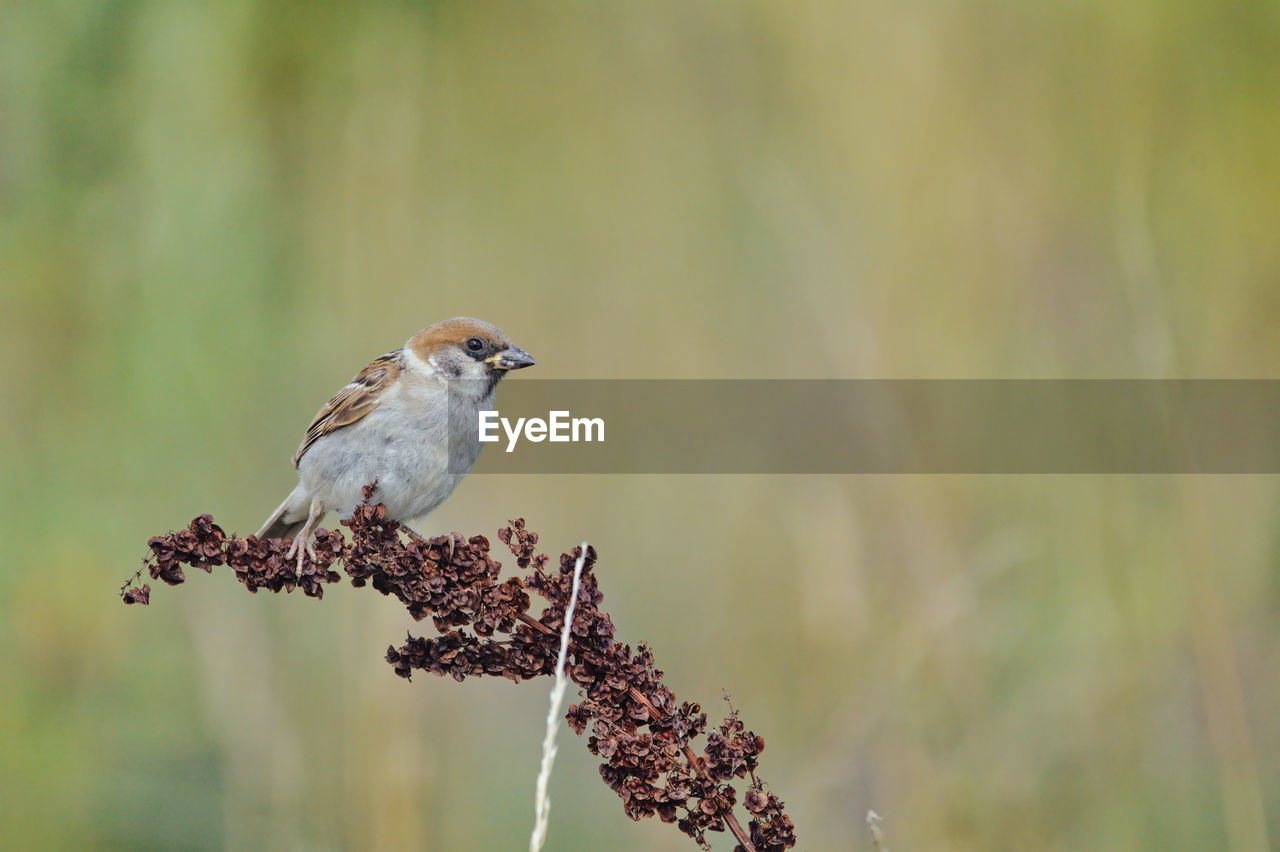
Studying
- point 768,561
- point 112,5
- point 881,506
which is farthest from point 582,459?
point 112,5

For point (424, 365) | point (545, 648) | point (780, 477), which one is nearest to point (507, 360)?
point (424, 365)

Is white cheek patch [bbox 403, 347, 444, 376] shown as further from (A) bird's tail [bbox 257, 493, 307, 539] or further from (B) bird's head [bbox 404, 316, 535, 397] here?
(A) bird's tail [bbox 257, 493, 307, 539]

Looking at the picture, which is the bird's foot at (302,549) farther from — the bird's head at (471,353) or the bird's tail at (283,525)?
the bird's head at (471,353)

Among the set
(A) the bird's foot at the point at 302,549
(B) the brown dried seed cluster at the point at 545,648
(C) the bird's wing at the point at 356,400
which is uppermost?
(C) the bird's wing at the point at 356,400

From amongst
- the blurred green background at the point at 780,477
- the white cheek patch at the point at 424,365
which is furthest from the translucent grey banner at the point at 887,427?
the white cheek patch at the point at 424,365

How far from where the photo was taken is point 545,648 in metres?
1.82

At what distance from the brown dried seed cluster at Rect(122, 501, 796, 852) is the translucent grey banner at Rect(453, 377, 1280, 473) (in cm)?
89

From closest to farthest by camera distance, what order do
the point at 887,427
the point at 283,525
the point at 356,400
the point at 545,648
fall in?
the point at 545,648
the point at 356,400
the point at 283,525
the point at 887,427

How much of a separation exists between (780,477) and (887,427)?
32.5 inches

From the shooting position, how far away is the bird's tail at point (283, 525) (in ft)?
10.5

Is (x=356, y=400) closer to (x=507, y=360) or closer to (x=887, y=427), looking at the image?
(x=507, y=360)

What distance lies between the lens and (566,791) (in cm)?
391

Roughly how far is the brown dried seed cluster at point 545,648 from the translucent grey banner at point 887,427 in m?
0.89

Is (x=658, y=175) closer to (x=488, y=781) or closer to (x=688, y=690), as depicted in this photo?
(x=688, y=690)
